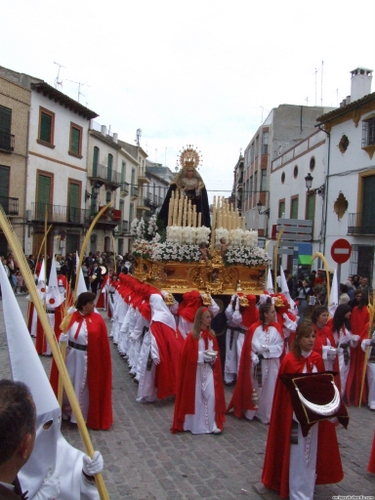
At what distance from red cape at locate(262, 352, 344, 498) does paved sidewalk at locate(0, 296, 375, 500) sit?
8.0 inches

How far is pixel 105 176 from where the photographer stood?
36.1 metres

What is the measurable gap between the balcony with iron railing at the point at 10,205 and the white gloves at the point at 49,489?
24.1 metres

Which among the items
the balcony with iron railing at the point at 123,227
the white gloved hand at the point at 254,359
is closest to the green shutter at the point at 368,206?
the white gloved hand at the point at 254,359

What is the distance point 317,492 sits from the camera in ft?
15.1

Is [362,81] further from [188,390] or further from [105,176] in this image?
[188,390]

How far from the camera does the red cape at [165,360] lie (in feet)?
24.1

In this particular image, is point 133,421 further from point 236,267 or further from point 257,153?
point 257,153

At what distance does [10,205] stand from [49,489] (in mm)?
24839

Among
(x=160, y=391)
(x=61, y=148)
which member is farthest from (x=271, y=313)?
(x=61, y=148)

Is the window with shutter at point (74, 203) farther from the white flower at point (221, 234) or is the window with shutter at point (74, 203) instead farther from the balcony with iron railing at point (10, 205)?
the white flower at point (221, 234)

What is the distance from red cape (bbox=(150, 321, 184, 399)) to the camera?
24.1ft

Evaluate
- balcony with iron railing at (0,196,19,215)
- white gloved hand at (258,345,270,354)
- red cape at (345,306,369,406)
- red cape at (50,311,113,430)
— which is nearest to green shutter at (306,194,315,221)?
balcony with iron railing at (0,196,19,215)

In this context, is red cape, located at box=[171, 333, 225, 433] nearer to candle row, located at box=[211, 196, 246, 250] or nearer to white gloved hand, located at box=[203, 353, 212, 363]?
white gloved hand, located at box=[203, 353, 212, 363]

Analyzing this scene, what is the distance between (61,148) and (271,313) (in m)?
25.9
